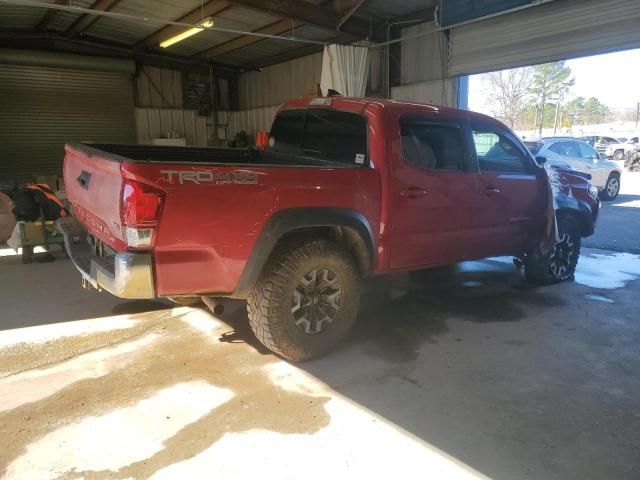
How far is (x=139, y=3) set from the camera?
31.6 feet

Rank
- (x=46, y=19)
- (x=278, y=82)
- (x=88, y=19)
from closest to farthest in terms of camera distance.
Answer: (x=88, y=19), (x=46, y=19), (x=278, y=82)

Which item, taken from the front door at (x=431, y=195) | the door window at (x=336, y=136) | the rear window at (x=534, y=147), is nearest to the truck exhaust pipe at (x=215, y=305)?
the front door at (x=431, y=195)

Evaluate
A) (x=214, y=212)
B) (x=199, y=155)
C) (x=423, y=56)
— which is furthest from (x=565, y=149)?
(x=214, y=212)

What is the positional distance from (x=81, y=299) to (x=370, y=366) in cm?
323

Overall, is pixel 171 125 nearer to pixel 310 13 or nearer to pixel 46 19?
pixel 46 19

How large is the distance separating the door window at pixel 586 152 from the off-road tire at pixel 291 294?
1116 centimetres

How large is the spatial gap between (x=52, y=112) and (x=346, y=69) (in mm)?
8438

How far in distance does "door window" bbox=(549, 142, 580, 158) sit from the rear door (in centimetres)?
784

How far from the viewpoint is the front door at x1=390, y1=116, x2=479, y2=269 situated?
12.3ft

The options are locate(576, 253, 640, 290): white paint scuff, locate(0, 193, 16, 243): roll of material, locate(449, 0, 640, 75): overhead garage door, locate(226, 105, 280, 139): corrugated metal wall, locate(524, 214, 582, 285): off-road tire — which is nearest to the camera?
locate(524, 214, 582, 285): off-road tire

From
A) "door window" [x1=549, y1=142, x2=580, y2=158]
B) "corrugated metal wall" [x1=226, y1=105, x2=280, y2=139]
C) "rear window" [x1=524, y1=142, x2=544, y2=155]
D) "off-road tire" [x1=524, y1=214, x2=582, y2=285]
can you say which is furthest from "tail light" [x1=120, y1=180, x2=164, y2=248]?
"corrugated metal wall" [x1=226, y1=105, x2=280, y2=139]

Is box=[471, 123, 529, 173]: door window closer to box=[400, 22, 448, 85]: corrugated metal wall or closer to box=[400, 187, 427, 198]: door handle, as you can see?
box=[400, 187, 427, 198]: door handle

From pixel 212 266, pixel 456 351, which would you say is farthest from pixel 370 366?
pixel 212 266

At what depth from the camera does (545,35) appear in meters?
7.42
